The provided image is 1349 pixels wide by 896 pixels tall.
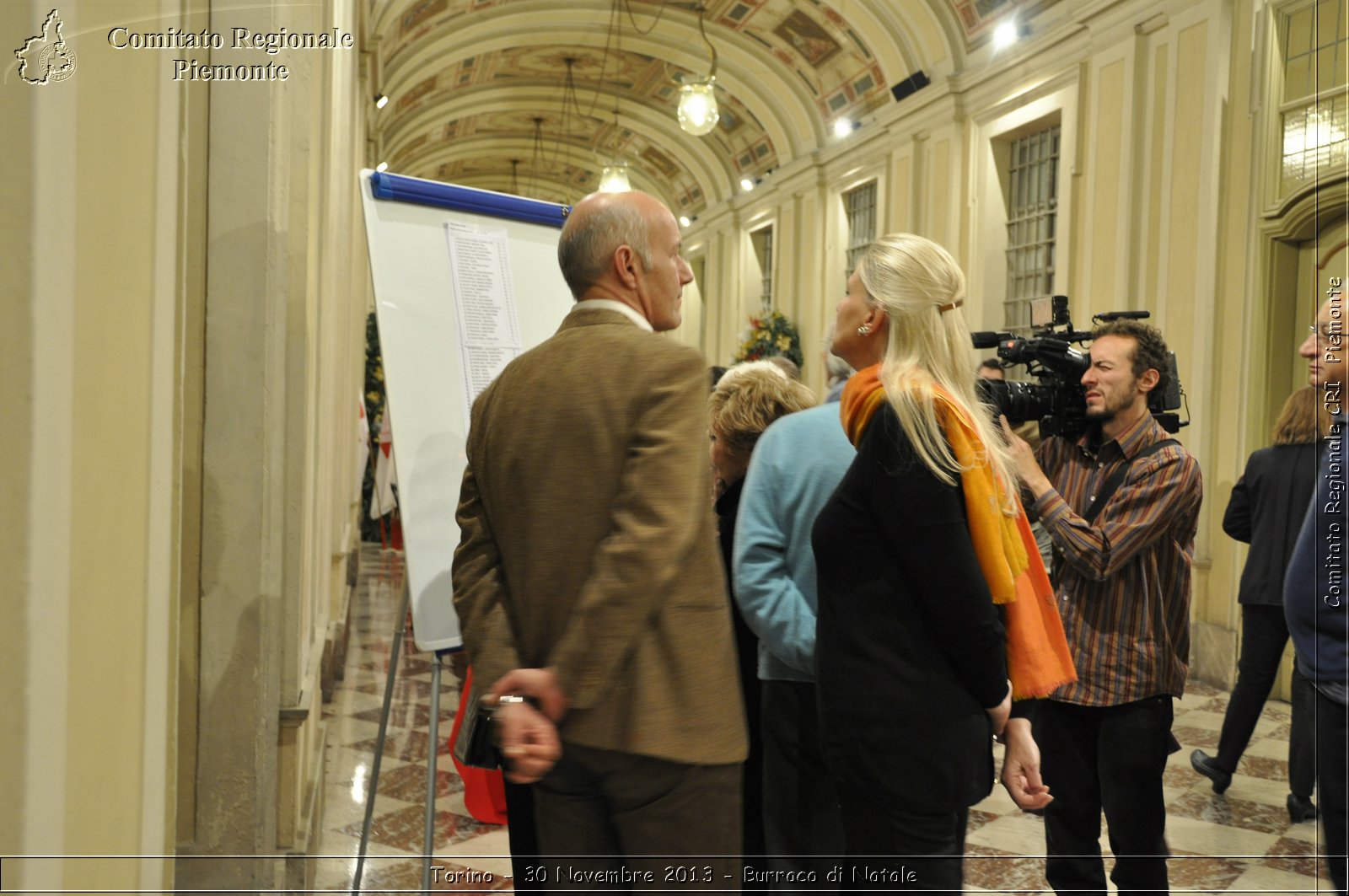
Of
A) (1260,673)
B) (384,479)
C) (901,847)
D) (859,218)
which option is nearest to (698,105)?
(859,218)

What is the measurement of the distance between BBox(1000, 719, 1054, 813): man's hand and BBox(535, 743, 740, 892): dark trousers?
55 centimetres

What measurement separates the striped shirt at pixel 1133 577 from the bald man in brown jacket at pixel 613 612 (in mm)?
1281

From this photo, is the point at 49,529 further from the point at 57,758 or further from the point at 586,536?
the point at 586,536

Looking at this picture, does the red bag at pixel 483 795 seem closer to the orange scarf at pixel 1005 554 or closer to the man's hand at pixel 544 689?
the man's hand at pixel 544 689

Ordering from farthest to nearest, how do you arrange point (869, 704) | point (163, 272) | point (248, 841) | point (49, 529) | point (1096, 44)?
point (1096, 44) < point (248, 841) < point (869, 704) < point (163, 272) < point (49, 529)

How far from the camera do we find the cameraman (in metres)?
2.60

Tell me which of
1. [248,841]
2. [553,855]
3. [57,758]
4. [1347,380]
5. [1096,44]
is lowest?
[248,841]

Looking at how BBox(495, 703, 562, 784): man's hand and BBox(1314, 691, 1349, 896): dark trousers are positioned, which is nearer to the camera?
BBox(495, 703, 562, 784): man's hand

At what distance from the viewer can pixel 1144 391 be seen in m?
2.81

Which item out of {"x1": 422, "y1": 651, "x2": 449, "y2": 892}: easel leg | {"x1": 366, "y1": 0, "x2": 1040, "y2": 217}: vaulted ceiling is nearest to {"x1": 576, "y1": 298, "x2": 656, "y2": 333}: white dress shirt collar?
{"x1": 422, "y1": 651, "x2": 449, "y2": 892}: easel leg

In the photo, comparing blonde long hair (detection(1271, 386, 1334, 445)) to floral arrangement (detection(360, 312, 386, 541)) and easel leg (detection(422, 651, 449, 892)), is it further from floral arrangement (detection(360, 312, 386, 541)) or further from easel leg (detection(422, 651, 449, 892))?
floral arrangement (detection(360, 312, 386, 541))

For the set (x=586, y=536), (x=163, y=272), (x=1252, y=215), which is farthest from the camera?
(x=1252, y=215)

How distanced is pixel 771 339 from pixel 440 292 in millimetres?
12171

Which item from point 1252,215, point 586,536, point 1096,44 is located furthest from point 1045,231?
point 586,536
